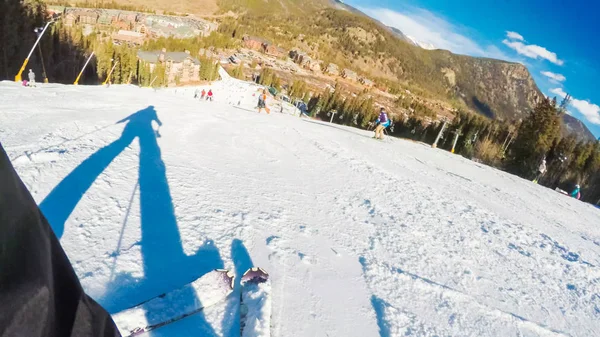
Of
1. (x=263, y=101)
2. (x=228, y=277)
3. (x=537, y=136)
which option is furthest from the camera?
(x=537, y=136)

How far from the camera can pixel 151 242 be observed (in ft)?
12.3

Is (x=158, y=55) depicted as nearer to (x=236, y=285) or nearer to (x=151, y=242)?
(x=151, y=242)

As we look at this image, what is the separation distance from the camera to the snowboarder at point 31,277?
0.75m

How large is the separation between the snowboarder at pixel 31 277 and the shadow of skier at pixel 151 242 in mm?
2013

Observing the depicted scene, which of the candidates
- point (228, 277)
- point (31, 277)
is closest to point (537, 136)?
point (228, 277)

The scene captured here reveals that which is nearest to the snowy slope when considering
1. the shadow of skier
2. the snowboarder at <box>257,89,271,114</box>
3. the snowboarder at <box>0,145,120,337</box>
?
the shadow of skier

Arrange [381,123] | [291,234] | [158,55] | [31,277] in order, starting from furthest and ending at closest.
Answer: [158,55], [381,123], [291,234], [31,277]

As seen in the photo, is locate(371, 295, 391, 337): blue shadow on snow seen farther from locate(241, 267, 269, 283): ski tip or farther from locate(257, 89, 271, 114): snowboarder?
locate(257, 89, 271, 114): snowboarder

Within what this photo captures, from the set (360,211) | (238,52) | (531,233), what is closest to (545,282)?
(531,233)

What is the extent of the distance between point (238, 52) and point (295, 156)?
590ft

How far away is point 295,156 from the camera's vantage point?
9016 mm

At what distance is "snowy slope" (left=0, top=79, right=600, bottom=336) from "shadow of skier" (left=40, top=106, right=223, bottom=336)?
2 cm

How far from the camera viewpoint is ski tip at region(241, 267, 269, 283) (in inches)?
134

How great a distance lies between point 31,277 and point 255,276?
2.77 metres
